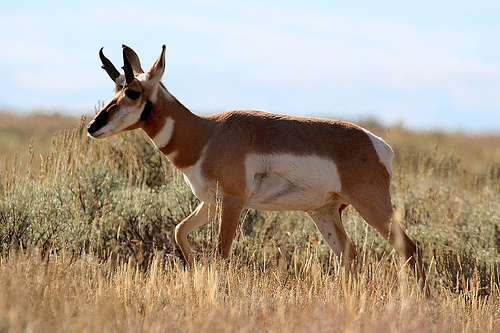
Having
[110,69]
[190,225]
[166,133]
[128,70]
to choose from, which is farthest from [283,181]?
[110,69]

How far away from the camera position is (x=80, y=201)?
789 centimetres

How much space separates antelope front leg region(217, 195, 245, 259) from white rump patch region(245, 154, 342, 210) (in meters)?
0.20

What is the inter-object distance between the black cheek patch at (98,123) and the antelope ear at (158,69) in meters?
0.54

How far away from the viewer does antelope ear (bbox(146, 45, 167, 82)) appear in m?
6.18

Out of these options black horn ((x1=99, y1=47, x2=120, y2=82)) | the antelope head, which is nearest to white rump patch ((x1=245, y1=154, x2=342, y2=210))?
the antelope head

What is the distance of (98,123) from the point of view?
239 inches

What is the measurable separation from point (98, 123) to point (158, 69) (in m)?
0.73

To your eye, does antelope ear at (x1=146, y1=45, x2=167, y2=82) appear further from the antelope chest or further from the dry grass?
the dry grass

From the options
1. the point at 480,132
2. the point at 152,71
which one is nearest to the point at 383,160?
the point at 152,71

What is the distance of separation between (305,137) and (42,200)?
9.92 feet

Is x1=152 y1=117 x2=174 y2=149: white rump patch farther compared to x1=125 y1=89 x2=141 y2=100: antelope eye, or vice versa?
x1=152 y1=117 x2=174 y2=149: white rump patch

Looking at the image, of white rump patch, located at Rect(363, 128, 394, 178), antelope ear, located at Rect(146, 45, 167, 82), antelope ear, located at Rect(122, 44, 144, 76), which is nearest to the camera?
antelope ear, located at Rect(146, 45, 167, 82)

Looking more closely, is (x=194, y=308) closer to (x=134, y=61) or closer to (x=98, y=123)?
(x=98, y=123)

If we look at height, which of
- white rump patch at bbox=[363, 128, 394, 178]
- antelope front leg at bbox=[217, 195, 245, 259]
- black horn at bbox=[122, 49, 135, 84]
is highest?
black horn at bbox=[122, 49, 135, 84]
